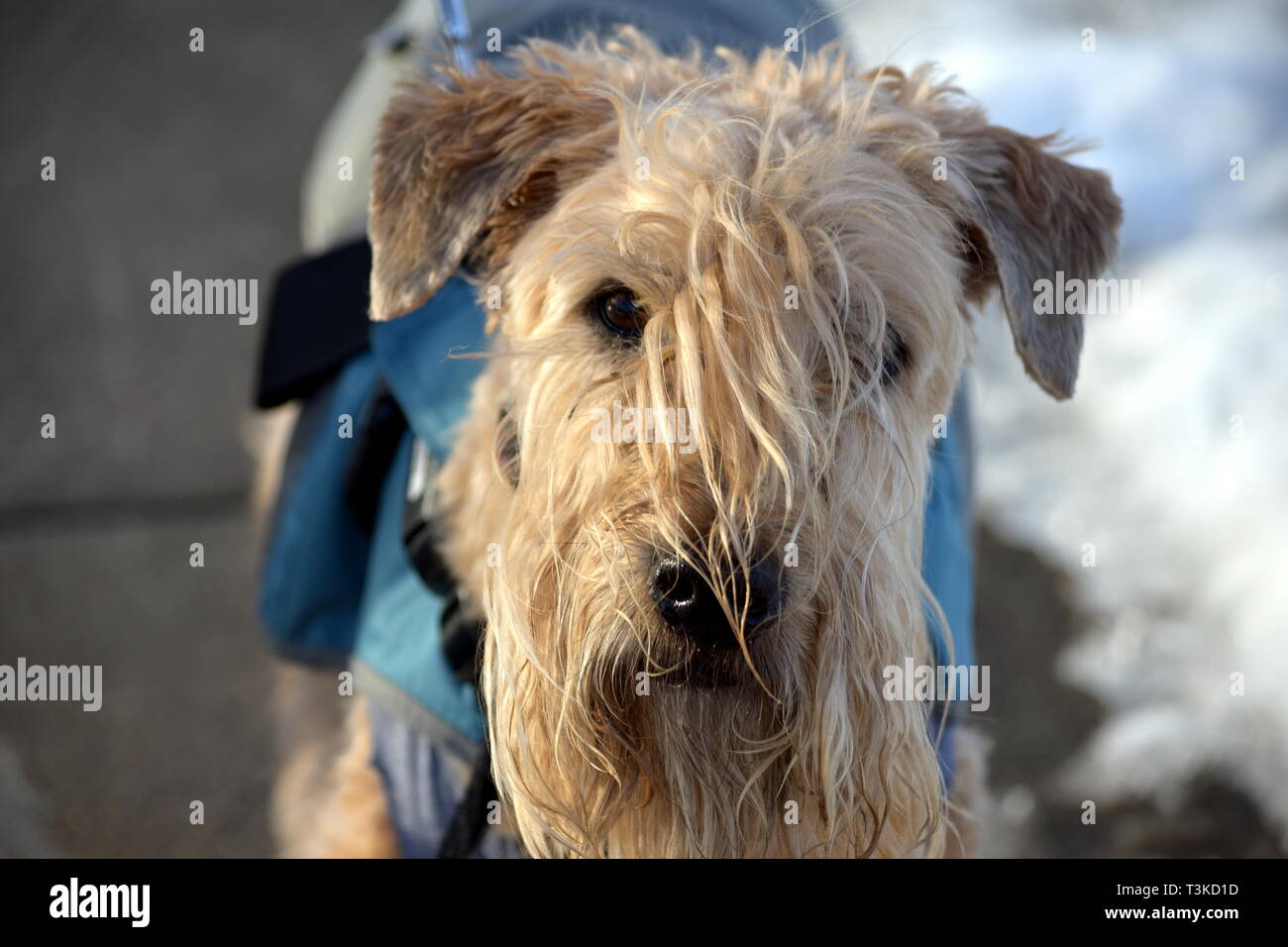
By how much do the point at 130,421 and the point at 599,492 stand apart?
→ 102 inches

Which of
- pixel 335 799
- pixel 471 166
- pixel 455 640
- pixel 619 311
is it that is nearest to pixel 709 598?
pixel 619 311

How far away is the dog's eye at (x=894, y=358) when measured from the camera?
62.7 inches

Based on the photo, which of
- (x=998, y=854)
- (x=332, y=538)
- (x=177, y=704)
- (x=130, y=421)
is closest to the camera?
(x=332, y=538)

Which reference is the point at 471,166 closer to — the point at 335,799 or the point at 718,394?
the point at 718,394

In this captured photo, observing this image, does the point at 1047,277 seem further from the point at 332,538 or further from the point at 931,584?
the point at 332,538

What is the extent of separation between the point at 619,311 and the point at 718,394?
0.72 ft

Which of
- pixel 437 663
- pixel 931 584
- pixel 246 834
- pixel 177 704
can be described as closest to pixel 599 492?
pixel 437 663

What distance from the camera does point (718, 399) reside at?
1.46 meters

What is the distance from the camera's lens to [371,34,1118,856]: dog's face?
1.43 meters

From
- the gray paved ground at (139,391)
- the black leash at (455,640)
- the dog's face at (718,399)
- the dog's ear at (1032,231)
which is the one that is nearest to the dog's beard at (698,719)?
the dog's face at (718,399)

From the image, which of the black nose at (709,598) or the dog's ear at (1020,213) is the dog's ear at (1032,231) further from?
the black nose at (709,598)

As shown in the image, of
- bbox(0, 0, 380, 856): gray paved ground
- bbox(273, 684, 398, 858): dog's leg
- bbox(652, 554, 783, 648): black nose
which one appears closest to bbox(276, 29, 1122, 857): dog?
bbox(652, 554, 783, 648): black nose

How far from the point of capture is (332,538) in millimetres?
2424
